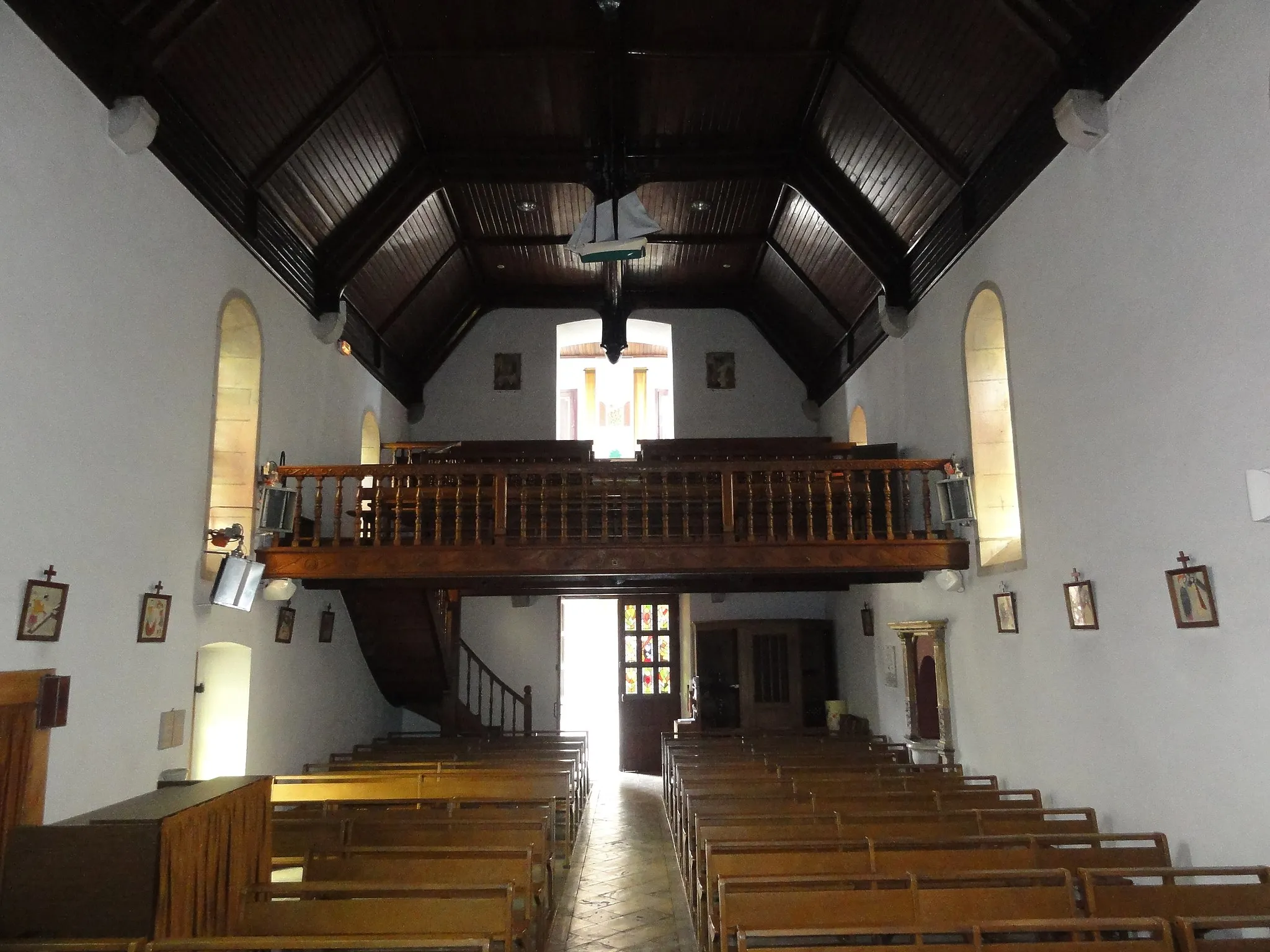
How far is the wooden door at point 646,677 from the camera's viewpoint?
14.5 m

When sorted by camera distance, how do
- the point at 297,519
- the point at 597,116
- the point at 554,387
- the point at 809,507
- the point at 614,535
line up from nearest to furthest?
the point at 297,519 → the point at 809,507 → the point at 614,535 → the point at 597,116 → the point at 554,387

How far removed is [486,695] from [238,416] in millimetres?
7280

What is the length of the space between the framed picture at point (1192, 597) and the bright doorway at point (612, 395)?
1368cm

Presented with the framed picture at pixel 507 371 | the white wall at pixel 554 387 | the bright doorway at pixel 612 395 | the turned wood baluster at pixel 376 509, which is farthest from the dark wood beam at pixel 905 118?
the bright doorway at pixel 612 395

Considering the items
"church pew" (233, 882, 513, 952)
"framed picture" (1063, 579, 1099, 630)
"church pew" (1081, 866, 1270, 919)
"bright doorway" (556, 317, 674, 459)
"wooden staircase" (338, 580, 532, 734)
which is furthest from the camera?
"bright doorway" (556, 317, 674, 459)

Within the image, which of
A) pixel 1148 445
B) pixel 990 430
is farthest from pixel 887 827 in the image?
pixel 990 430

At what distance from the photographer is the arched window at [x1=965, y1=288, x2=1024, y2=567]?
8148 mm

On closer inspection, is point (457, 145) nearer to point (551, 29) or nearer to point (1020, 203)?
point (551, 29)

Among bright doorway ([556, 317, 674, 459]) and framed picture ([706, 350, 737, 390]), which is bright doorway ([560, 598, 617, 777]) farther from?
framed picture ([706, 350, 737, 390])

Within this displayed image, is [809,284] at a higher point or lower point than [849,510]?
higher

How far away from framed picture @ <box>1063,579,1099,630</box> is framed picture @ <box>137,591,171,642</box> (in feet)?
20.9

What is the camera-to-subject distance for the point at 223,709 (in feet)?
27.1

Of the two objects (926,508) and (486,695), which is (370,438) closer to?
(486,695)

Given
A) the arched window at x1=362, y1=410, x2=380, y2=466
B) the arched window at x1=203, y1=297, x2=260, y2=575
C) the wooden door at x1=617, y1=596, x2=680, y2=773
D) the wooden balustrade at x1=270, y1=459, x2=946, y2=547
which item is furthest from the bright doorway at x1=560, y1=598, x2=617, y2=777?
the arched window at x1=203, y1=297, x2=260, y2=575
